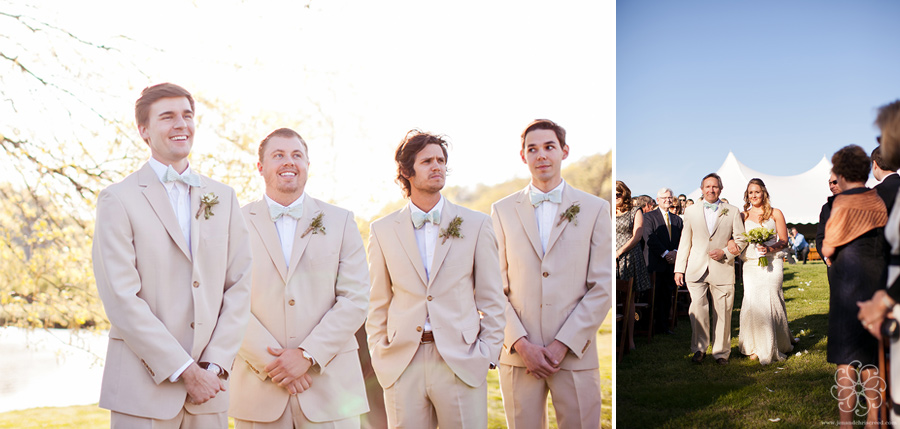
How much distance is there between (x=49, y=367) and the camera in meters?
5.83

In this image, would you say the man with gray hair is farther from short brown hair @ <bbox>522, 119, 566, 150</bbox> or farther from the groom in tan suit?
short brown hair @ <bbox>522, 119, 566, 150</bbox>

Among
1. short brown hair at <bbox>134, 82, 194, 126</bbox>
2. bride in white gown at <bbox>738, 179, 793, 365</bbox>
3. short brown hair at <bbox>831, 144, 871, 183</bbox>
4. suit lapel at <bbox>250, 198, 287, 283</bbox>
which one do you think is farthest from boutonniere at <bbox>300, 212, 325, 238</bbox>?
short brown hair at <bbox>831, 144, 871, 183</bbox>

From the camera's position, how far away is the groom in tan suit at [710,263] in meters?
4.36

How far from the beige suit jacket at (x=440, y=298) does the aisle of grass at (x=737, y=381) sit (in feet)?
5.07

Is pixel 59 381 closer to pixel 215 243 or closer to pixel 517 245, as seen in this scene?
pixel 215 243

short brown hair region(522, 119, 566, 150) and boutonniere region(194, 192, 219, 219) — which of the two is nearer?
boutonniere region(194, 192, 219, 219)

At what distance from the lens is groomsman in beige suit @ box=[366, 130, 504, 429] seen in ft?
11.6

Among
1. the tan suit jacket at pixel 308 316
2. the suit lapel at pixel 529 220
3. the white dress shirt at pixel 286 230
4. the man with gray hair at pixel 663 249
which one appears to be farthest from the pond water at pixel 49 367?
the man with gray hair at pixel 663 249

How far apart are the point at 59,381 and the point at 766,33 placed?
638 cm

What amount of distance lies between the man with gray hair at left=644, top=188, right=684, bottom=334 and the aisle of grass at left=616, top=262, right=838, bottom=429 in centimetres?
17

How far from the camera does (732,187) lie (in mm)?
4336

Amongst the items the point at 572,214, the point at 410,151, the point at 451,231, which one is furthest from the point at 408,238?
the point at 572,214

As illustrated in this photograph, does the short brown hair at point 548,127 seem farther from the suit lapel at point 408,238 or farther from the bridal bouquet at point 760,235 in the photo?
the bridal bouquet at point 760,235

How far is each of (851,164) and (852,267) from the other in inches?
25.4
